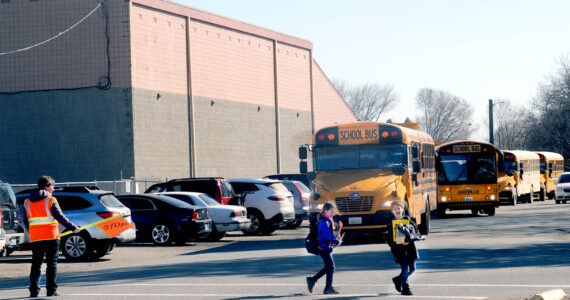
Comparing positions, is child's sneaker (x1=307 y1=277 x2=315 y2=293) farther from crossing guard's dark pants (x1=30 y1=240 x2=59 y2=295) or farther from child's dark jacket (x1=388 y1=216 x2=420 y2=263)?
crossing guard's dark pants (x1=30 y1=240 x2=59 y2=295)

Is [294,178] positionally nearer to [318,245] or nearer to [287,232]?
[287,232]

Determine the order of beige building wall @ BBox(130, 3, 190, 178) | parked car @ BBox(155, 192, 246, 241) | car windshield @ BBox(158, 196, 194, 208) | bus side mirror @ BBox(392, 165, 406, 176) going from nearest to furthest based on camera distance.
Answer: bus side mirror @ BBox(392, 165, 406, 176)
car windshield @ BBox(158, 196, 194, 208)
parked car @ BBox(155, 192, 246, 241)
beige building wall @ BBox(130, 3, 190, 178)

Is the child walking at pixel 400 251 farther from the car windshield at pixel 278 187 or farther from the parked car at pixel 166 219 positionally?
the car windshield at pixel 278 187

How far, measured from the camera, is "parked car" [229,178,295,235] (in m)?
28.3

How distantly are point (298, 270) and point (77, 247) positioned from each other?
609 centimetres

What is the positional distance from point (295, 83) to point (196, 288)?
48269 mm

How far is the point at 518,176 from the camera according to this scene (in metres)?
48.4

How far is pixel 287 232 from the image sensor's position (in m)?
30.3

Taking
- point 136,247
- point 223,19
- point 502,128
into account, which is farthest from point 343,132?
point 502,128

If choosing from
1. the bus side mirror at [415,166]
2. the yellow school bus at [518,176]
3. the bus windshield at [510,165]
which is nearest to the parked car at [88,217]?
the bus side mirror at [415,166]

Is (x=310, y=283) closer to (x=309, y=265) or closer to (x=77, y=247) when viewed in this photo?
(x=309, y=265)

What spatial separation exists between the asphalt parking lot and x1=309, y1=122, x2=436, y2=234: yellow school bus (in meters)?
0.92

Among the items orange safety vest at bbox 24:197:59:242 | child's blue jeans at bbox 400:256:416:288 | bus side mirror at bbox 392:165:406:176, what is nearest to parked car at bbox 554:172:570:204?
bus side mirror at bbox 392:165:406:176

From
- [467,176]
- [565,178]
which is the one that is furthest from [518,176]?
[467,176]
